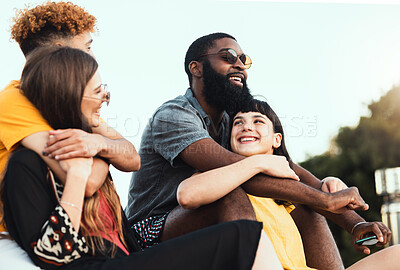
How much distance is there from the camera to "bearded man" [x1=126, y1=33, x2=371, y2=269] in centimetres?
350

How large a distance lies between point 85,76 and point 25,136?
1.46ft

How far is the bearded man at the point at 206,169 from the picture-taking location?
11.5 ft

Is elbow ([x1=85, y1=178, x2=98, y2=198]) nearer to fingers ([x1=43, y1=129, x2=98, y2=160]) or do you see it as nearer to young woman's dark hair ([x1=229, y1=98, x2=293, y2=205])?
fingers ([x1=43, y1=129, x2=98, y2=160])

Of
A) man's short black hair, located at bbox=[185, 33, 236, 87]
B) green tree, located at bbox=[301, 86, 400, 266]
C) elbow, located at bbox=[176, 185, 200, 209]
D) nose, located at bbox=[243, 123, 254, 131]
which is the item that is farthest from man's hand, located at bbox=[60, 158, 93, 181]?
green tree, located at bbox=[301, 86, 400, 266]

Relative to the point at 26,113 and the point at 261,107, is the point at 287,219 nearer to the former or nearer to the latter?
the point at 261,107

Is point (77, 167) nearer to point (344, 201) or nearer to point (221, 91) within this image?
point (344, 201)

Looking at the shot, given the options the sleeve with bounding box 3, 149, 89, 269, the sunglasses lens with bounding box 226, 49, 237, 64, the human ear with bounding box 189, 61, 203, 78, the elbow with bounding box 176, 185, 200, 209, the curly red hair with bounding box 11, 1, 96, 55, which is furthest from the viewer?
the human ear with bounding box 189, 61, 203, 78

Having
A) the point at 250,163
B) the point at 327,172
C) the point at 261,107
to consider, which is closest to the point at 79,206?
the point at 250,163

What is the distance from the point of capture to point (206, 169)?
3.74 metres

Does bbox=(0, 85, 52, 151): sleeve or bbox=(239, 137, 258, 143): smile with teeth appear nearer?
bbox=(0, 85, 52, 151): sleeve

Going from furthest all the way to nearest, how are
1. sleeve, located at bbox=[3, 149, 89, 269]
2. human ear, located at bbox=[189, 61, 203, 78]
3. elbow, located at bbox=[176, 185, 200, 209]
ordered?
human ear, located at bbox=[189, 61, 203, 78]
elbow, located at bbox=[176, 185, 200, 209]
sleeve, located at bbox=[3, 149, 89, 269]

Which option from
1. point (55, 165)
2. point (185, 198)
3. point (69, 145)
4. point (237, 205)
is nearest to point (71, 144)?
point (69, 145)

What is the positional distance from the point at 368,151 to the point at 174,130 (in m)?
19.3

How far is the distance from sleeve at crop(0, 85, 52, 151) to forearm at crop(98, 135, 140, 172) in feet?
1.03
